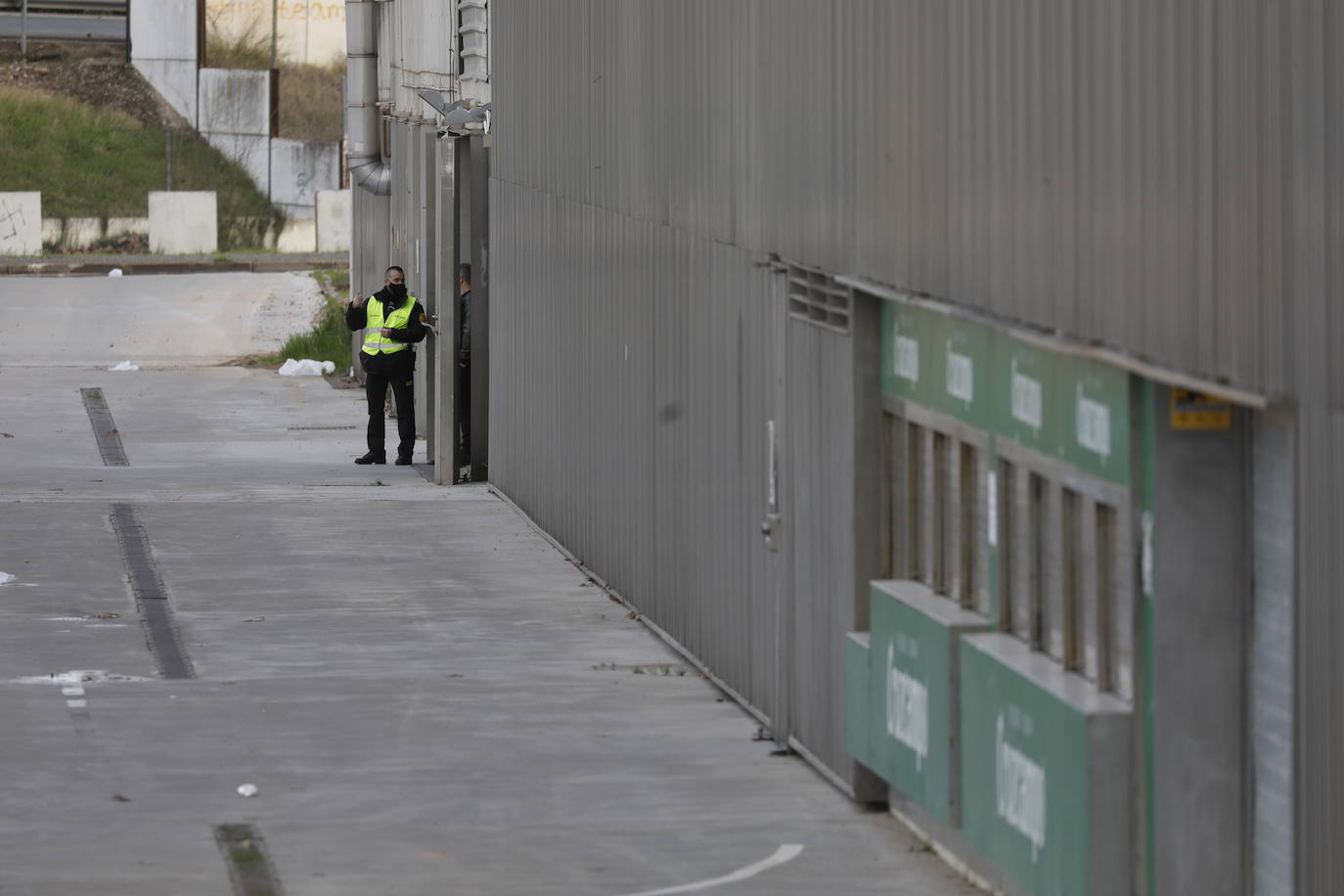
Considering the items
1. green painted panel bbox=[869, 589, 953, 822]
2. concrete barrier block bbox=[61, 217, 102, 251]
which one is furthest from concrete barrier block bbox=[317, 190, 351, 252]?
green painted panel bbox=[869, 589, 953, 822]

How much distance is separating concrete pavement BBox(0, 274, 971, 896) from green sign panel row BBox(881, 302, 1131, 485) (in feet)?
5.99

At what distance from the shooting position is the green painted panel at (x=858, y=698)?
33.7ft

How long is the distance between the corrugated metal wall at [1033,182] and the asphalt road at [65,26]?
5218cm

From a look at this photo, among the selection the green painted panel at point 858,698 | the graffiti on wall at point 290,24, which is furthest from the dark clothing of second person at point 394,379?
the graffiti on wall at point 290,24

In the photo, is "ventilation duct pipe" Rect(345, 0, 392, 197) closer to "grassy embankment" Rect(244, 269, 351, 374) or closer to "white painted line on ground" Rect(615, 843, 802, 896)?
"grassy embankment" Rect(244, 269, 351, 374)

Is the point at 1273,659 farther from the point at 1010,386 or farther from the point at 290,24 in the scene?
the point at 290,24

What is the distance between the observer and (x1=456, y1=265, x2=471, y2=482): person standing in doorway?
22.4 meters

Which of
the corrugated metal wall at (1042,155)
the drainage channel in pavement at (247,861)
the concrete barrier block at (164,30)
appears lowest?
the drainage channel in pavement at (247,861)

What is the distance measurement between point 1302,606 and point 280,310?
36273 millimetres

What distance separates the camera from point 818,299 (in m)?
11.2

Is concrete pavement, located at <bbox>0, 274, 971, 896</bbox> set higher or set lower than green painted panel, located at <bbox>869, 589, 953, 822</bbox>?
lower

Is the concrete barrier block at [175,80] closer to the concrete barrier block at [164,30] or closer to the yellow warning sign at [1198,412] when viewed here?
the concrete barrier block at [164,30]

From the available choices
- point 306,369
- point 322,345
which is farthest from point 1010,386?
point 322,345

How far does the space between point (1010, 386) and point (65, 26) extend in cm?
6111
